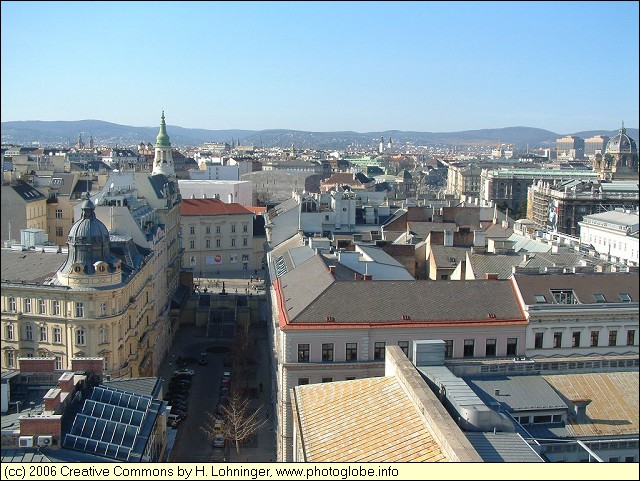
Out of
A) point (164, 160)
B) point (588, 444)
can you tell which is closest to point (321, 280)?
point (588, 444)

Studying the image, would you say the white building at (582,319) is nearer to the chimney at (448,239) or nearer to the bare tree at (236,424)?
the bare tree at (236,424)

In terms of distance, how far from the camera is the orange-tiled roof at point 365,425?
17547 millimetres

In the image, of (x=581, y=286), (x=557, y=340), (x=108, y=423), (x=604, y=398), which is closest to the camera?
(x=604, y=398)

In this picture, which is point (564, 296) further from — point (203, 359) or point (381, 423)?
point (203, 359)

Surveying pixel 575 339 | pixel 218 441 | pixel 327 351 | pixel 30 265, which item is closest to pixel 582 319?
pixel 575 339

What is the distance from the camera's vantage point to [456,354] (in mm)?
34781

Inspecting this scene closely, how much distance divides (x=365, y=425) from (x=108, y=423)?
9890 millimetres

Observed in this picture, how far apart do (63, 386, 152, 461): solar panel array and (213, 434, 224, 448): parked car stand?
11.8 meters

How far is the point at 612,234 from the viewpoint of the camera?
1793 inches

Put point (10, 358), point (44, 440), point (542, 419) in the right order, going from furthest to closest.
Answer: point (10, 358) → point (44, 440) → point (542, 419)

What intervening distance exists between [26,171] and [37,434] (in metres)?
71.5

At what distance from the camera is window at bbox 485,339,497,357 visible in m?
35.1

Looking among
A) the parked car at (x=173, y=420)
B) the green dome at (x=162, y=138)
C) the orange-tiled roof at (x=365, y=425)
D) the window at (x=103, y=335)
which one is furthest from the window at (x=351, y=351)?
the green dome at (x=162, y=138)

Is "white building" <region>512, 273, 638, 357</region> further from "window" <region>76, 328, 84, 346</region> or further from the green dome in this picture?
the green dome
